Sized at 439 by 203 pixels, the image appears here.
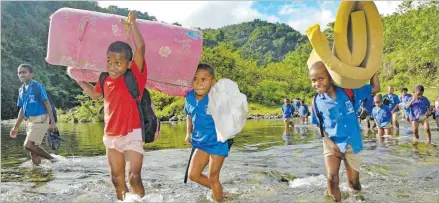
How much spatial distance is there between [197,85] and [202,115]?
0.31 meters

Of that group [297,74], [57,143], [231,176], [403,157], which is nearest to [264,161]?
[231,176]

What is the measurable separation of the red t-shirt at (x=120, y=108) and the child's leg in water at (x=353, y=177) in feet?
7.10

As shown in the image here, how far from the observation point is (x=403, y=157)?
27.1ft

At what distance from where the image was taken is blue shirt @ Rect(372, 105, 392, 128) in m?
12.2

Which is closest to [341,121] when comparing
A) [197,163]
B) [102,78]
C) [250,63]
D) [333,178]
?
[333,178]

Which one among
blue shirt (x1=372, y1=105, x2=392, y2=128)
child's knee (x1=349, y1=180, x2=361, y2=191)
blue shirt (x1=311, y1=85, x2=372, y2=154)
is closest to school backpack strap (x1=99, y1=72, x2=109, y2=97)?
blue shirt (x1=311, y1=85, x2=372, y2=154)

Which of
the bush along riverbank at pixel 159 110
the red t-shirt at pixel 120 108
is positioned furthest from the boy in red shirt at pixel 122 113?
the bush along riverbank at pixel 159 110

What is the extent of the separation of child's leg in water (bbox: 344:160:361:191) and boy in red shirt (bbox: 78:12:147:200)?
6.86 feet

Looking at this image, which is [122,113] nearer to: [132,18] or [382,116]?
[132,18]

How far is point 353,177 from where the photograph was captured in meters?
5.04

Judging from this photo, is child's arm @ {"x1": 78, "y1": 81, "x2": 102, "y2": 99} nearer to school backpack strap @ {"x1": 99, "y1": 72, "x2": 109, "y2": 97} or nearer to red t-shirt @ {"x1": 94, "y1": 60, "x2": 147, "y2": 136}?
school backpack strap @ {"x1": 99, "y1": 72, "x2": 109, "y2": 97}

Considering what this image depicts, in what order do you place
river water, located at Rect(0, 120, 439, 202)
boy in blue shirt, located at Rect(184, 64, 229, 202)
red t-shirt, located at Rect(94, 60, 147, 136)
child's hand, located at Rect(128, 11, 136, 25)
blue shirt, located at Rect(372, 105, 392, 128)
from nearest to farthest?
red t-shirt, located at Rect(94, 60, 147, 136) < child's hand, located at Rect(128, 11, 136, 25) < boy in blue shirt, located at Rect(184, 64, 229, 202) < river water, located at Rect(0, 120, 439, 202) < blue shirt, located at Rect(372, 105, 392, 128)

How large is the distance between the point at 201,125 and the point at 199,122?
0.13 ft

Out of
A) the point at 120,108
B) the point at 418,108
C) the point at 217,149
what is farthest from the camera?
the point at 418,108
